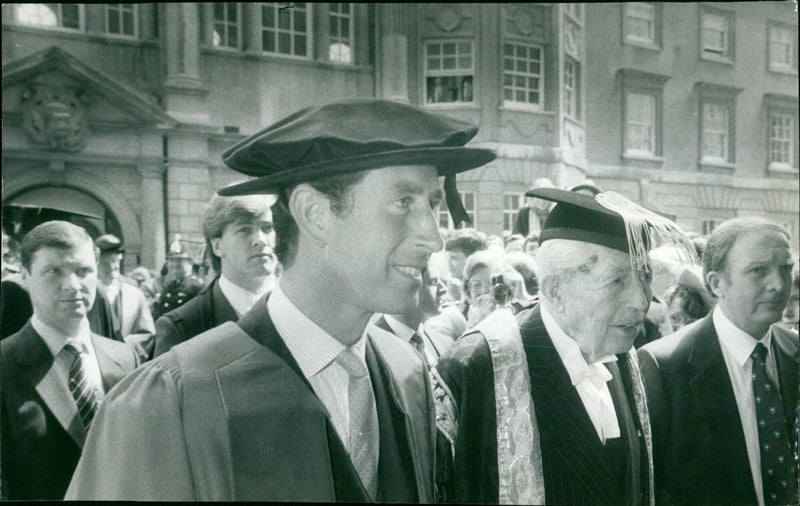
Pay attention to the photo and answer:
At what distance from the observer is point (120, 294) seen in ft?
6.57

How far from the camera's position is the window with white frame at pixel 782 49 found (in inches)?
83.4

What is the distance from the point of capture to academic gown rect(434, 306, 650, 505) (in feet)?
5.31

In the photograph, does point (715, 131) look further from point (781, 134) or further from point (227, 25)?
point (227, 25)

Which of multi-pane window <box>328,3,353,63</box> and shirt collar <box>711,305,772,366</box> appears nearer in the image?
shirt collar <box>711,305,772,366</box>

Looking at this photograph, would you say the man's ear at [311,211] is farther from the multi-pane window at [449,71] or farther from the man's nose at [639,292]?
the man's nose at [639,292]

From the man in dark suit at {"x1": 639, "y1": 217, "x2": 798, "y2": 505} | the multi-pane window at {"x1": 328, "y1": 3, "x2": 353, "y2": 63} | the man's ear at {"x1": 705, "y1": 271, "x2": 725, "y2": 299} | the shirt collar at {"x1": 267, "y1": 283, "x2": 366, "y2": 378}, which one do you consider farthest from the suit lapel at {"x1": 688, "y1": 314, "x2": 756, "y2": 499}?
the multi-pane window at {"x1": 328, "y1": 3, "x2": 353, "y2": 63}

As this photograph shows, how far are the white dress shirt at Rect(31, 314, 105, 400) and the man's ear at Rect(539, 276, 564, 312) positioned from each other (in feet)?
4.53

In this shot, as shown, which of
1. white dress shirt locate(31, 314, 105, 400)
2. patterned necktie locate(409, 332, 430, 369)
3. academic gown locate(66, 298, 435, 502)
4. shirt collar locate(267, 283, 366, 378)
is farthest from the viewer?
white dress shirt locate(31, 314, 105, 400)

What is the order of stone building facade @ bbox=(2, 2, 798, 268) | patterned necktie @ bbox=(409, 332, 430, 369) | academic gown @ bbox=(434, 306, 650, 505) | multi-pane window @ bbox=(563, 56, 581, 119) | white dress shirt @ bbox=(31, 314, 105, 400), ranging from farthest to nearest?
1. multi-pane window @ bbox=(563, 56, 581, 119)
2. stone building facade @ bbox=(2, 2, 798, 268)
3. white dress shirt @ bbox=(31, 314, 105, 400)
4. patterned necktie @ bbox=(409, 332, 430, 369)
5. academic gown @ bbox=(434, 306, 650, 505)

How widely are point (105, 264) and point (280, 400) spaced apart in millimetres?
915

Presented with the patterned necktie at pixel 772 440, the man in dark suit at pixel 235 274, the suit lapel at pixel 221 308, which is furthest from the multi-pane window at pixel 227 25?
the patterned necktie at pixel 772 440

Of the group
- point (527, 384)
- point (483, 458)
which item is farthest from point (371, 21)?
point (483, 458)

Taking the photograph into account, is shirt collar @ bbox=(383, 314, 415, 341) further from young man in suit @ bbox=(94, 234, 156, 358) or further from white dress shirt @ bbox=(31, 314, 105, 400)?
white dress shirt @ bbox=(31, 314, 105, 400)

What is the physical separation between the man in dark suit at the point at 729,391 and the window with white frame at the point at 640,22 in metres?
0.72
